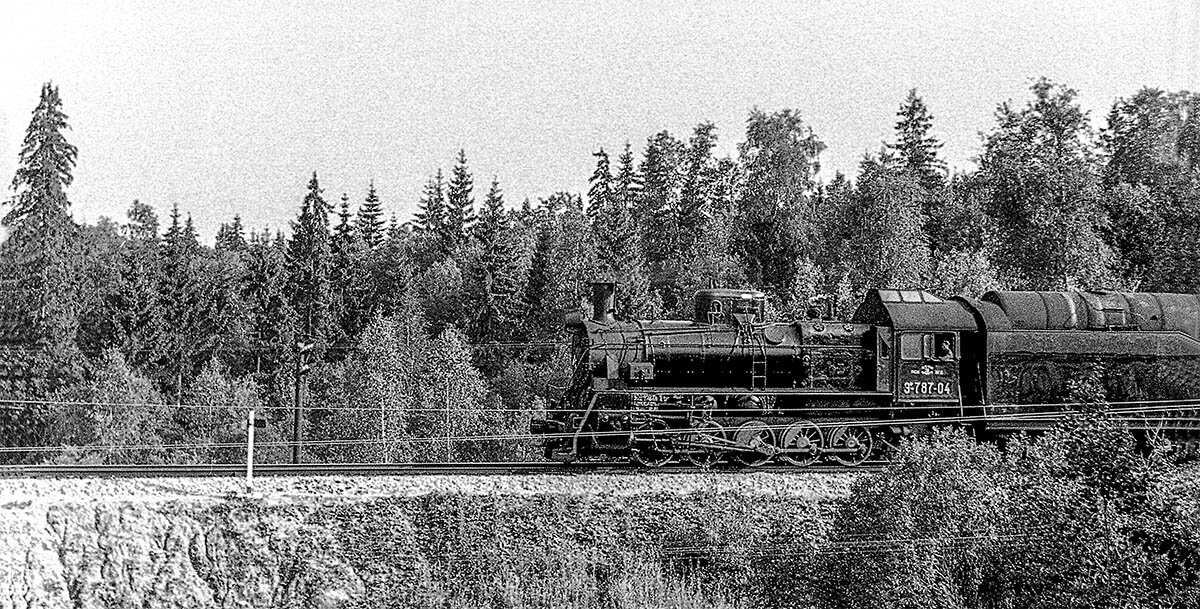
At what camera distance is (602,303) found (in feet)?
66.6

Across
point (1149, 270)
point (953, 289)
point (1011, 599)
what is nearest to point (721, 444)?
point (1011, 599)

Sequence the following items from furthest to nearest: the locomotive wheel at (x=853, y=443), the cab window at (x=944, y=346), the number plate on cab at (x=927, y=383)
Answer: the cab window at (x=944, y=346) → the number plate on cab at (x=927, y=383) → the locomotive wheel at (x=853, y=443)

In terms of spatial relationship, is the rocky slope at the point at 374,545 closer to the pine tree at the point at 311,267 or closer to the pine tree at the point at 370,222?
the pine tree at the point at 311,267

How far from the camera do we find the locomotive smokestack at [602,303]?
20250 millimetres

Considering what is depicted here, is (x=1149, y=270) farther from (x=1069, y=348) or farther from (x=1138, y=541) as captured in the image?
(x=1138, y=541)

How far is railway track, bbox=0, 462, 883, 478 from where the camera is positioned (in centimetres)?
1864

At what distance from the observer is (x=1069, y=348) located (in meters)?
20.4

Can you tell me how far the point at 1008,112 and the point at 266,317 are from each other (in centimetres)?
3101

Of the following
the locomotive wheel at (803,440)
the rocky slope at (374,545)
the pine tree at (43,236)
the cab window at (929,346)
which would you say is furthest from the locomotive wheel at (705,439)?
the pine tree at (43,236)

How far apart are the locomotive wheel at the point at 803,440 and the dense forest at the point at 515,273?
41.4 feet

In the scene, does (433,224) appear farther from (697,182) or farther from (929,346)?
(929,346)

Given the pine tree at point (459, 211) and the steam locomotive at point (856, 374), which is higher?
the pine tree at point (459, 211)

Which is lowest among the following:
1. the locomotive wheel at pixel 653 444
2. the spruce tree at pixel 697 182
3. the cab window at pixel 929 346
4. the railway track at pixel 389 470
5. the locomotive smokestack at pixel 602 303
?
the railway track at pixel 389 470

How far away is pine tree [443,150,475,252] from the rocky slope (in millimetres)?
40391
